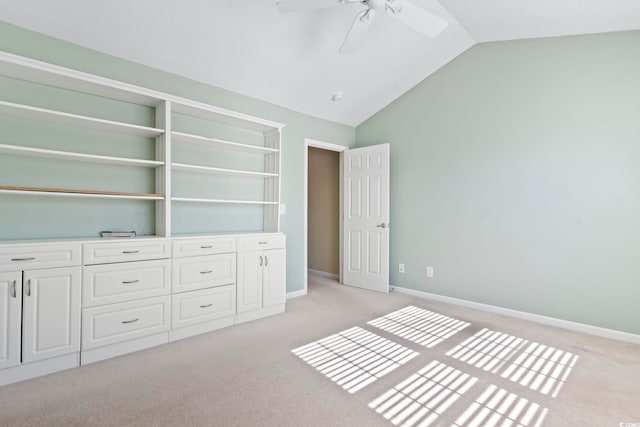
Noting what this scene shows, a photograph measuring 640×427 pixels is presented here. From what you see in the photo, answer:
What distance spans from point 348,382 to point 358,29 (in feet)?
8.51

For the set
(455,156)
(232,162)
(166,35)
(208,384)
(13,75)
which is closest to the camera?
(208,384)

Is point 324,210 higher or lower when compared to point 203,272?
higher

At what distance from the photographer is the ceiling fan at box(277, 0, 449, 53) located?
7.20 feet

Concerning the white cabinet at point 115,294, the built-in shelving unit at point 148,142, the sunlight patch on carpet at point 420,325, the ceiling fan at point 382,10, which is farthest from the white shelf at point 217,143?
the sunlight patch on carpet at point 420,325

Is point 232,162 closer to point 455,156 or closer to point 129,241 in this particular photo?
point 129,241

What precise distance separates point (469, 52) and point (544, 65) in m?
0.82

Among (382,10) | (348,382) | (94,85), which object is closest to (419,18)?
(382,10)

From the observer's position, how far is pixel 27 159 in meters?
2.37

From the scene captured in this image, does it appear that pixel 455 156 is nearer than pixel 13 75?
No

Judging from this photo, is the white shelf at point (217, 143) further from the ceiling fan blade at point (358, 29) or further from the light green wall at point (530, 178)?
the light green wall at point (530, 178)

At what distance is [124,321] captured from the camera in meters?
2.40

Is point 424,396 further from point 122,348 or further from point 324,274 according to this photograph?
point 324,274

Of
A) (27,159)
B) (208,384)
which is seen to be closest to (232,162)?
(27,159)

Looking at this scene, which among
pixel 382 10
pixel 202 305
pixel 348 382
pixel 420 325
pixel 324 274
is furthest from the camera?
pixel 324 274
